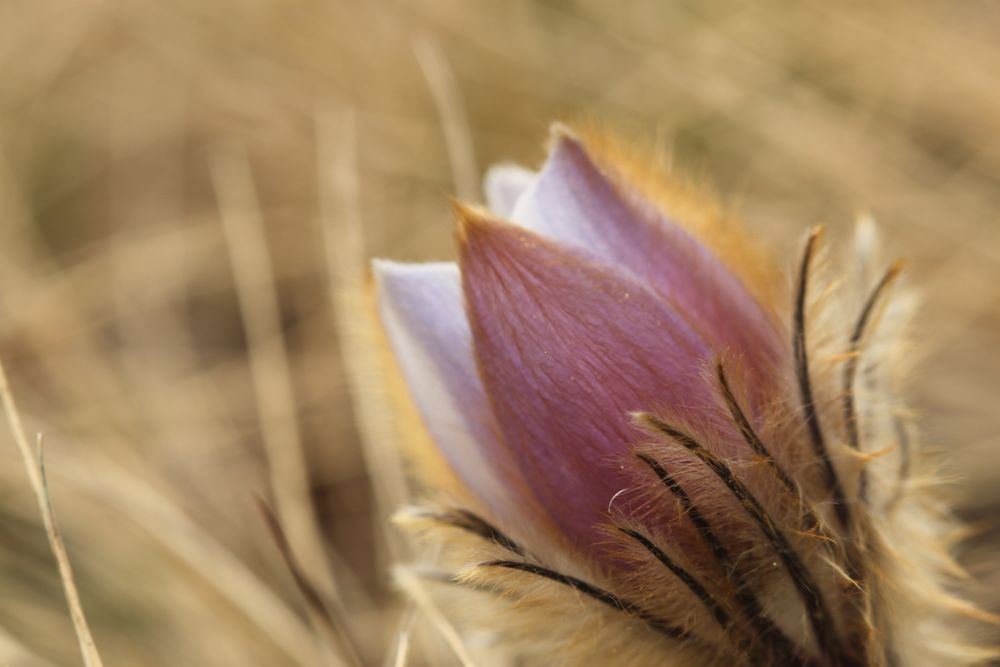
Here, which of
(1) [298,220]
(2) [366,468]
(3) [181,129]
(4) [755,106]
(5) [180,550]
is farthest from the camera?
(3) [181,129]

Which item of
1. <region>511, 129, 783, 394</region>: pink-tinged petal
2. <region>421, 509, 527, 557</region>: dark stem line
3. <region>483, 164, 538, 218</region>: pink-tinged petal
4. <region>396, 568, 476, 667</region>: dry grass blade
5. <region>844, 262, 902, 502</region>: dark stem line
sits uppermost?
<region>483, 164, 538, 218</region>: pink-tinged petal

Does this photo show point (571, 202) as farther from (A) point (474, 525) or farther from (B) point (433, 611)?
(B) point (433, 611)

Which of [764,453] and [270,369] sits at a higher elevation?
[270,369]

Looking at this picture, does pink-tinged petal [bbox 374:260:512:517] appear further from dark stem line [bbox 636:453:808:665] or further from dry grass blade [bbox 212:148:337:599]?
dry grass blade [bbox 212:148:337:599]

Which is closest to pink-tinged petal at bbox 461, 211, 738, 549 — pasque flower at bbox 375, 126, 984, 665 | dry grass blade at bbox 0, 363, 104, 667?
pasque flower at bbox 375, 126, 984, 665

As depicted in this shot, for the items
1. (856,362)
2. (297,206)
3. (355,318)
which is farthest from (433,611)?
(297,206)

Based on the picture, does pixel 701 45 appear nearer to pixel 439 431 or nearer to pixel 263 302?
pixel 263 302

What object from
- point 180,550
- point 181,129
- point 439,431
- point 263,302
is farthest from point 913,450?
point 181,129
